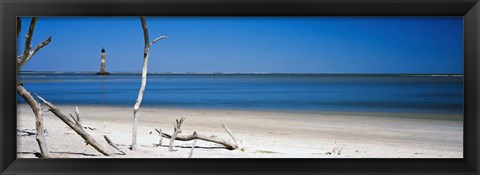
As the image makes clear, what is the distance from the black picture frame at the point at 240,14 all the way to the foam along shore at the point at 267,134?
0.17 metres

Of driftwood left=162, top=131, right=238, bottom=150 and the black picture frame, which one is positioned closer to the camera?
the black picture frame

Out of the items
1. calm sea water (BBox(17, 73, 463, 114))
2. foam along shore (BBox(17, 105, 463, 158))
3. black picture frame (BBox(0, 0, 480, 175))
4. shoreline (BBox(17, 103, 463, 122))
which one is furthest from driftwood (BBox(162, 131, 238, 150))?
calm sea water (BBox(17, 73, 463, 114))

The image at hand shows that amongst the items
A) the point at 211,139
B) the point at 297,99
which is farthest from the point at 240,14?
the point at 297,99

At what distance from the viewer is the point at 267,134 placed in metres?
6.07

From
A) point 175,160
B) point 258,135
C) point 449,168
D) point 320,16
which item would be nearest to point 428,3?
point 320,16

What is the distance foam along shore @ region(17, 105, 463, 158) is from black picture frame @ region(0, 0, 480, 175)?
17 cm

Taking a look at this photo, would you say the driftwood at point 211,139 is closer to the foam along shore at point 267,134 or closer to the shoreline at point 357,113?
the foam along shore at point 267,134

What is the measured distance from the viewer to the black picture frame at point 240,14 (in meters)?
2.65

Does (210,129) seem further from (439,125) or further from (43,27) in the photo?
(43,27)

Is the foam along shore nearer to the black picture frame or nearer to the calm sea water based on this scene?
the black picture frame

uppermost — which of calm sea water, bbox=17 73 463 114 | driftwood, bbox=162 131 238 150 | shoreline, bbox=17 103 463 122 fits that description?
calm sea water, bbox=17 73 463 114

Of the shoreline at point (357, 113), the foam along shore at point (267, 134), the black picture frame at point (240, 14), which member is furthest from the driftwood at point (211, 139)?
the shoreline at point (357, 113)

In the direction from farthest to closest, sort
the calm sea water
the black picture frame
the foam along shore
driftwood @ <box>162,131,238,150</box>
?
the calm sea water
the foam along shore
driftwood @ <box>162,131,238,150</box>
the black picture frame

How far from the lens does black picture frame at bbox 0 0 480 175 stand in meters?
2.65
